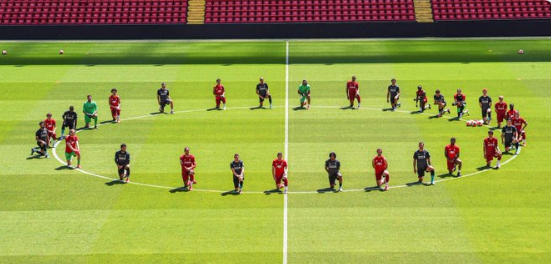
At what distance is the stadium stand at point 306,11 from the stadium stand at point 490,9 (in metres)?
2.29

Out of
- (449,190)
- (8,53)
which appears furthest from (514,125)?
(8,53)

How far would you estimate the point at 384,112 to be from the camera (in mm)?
46781

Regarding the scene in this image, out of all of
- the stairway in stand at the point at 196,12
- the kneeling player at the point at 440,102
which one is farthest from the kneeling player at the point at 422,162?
the stairway in stand at the point at 196,12

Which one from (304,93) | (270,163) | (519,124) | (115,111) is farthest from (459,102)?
(115,111)

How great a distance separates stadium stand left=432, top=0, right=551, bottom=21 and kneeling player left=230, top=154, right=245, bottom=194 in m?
37.9

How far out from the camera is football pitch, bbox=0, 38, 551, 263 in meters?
29.4

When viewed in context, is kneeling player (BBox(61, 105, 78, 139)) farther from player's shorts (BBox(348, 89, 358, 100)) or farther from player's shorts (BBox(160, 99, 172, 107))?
player's shorts (BBox(348, 89, 358, 100))

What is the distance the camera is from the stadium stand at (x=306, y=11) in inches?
2753

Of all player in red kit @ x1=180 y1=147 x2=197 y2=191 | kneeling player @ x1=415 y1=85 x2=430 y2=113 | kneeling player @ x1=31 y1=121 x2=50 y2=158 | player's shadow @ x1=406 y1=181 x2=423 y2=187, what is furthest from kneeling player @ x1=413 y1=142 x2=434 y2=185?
kneeling player @ x1=31 y1=121 x2=50 y2=158

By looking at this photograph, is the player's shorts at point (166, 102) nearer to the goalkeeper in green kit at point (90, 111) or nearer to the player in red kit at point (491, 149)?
the goalkeeper in green kit at point (90, 111)

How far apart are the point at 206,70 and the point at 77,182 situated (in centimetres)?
2230

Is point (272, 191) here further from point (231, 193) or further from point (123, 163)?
point (123, 163)

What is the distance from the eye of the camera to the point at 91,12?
71.7 m

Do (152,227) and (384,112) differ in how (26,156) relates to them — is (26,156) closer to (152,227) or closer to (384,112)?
(152,227)
